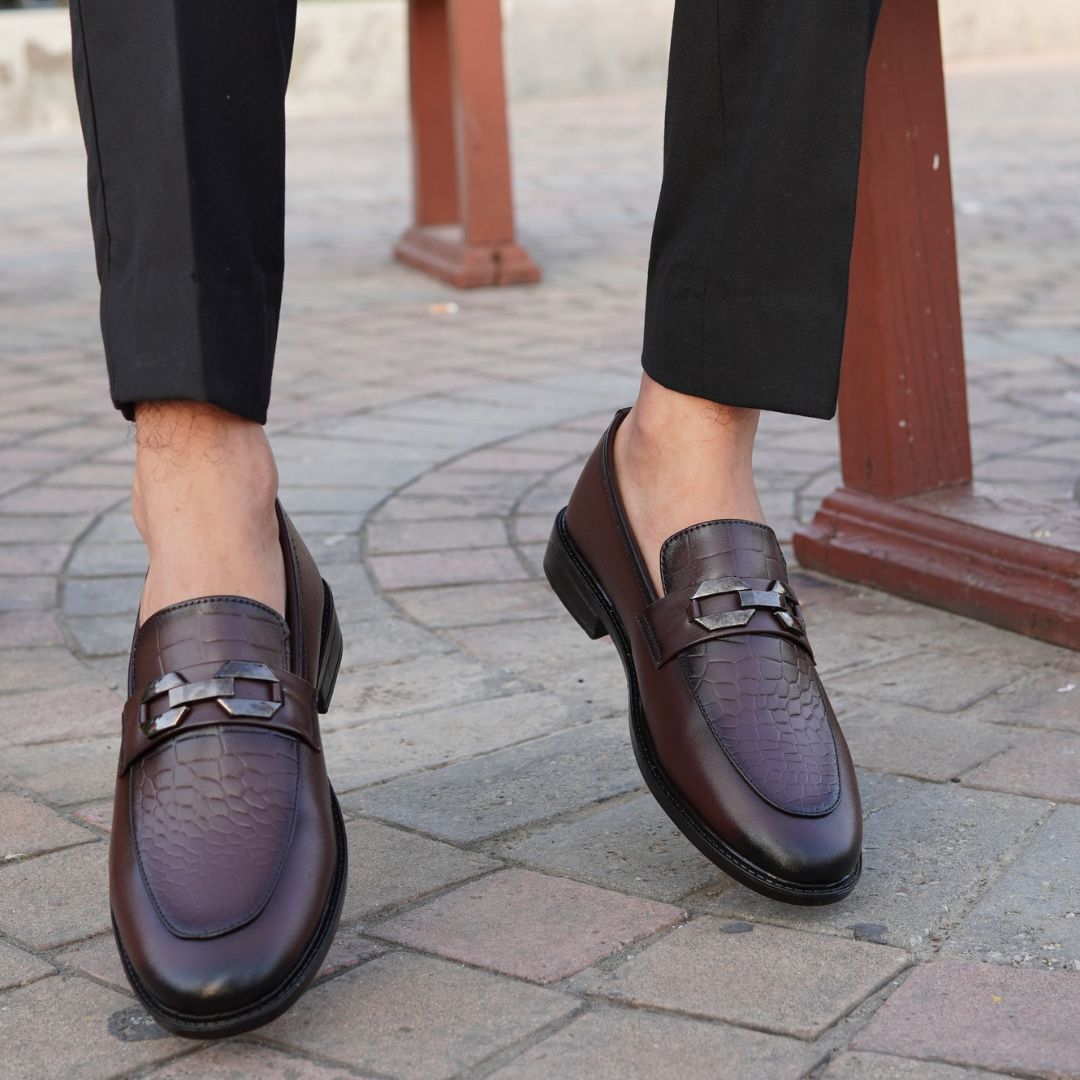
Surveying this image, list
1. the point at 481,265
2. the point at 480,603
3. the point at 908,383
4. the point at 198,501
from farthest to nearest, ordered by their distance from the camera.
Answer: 1. the point at 481,265
2. the point at 908,383
3. the point at 480,603
4. the point at 198,501

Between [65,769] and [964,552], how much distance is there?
116 cm

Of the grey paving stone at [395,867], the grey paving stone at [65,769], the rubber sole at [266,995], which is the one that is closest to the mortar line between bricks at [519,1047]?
the rubber sole at [266,995]

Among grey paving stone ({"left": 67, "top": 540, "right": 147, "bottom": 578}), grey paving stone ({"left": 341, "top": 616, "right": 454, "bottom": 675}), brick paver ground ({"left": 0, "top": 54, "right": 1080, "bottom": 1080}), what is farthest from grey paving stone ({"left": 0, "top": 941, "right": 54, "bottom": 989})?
grey paving stone ({"left": 67, "top": 540, "right": 147, "bottom": 578})

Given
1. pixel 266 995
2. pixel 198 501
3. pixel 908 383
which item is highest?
pixel 198 501

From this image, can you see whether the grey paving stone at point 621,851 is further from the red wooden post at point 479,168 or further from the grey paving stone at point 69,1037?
the red wooden post at point 479,168

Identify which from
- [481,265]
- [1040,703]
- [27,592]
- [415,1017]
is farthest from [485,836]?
[481,265]

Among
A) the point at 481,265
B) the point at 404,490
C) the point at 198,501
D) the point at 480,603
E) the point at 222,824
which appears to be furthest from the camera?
the point at 481,265

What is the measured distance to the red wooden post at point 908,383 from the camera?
208cm

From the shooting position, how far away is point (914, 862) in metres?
1.30

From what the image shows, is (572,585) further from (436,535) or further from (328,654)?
(436,535)

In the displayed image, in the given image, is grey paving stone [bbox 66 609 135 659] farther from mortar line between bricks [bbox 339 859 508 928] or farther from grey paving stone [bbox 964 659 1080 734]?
grey paving stone [bbox 964 659 1080 734]

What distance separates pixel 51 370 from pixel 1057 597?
105 inches

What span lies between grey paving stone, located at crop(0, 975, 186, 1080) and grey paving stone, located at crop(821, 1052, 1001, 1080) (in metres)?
0.44

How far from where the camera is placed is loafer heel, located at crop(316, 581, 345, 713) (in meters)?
1.32
